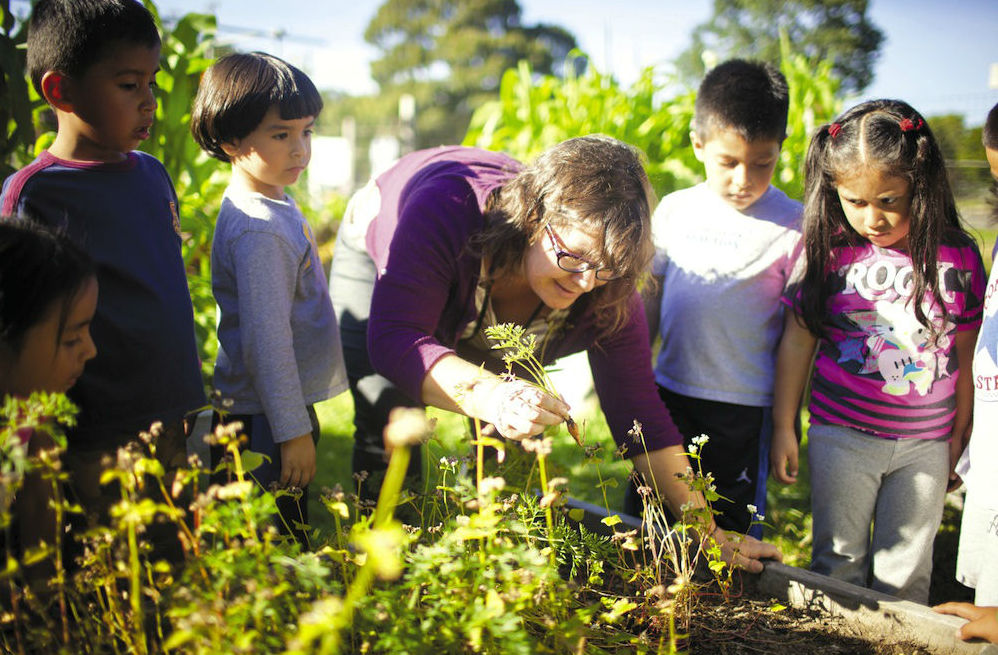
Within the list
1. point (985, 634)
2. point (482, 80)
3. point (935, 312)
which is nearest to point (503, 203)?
point (935, 312)

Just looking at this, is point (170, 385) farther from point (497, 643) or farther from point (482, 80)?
point (482, 80)

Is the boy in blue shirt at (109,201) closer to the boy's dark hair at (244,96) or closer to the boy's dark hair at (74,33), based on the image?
the boy's dark hair at (74,33)

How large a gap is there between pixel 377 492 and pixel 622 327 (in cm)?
78

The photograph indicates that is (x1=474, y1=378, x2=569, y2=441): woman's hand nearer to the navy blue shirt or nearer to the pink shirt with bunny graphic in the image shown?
the navy blue shirt

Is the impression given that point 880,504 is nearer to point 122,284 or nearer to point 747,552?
point 747,552

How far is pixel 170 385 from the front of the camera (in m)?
1.69

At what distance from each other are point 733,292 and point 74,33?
1.88m

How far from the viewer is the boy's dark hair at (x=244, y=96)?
1902 mm

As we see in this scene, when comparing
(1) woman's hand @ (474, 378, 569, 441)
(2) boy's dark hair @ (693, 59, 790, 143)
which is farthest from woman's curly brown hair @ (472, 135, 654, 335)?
(2) boy's dark hair @ (693, 59, 790, 143)

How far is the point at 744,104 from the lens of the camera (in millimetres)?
2324

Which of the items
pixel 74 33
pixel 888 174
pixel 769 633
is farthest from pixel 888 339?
pixel 74 33

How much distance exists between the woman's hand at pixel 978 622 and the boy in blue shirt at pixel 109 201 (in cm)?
164

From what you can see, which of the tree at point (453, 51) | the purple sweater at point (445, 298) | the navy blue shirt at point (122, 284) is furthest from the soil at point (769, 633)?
the tree at point (453, 51)

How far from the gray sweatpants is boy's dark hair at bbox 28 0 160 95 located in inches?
81.8
